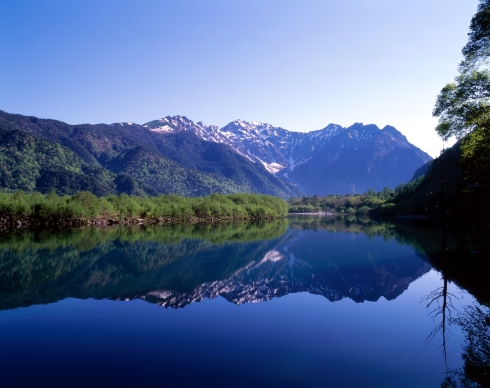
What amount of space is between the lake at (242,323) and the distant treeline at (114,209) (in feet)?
175

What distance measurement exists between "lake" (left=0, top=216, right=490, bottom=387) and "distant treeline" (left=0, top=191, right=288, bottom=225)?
175 ft

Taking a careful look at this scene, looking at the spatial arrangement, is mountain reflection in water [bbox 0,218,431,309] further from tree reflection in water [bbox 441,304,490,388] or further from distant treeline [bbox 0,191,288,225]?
distant treeline [bbox 0,191,288,225]

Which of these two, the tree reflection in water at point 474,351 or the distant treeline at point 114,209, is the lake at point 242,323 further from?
the distant treeline at point 114,209

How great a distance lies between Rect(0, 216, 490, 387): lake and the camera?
35.0 feet

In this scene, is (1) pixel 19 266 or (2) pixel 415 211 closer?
(1) pixel 19 266

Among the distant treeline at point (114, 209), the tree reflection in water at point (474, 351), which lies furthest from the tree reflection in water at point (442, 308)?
the distant treeline at point (114, 209)

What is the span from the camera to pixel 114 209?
95.8 metres

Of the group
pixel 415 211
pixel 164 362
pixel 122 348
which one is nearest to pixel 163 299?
pixel 122 348

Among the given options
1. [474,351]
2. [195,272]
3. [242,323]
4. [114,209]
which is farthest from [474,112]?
[114,209]

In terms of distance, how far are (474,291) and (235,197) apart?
12246 cm

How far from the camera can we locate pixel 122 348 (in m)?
12.9

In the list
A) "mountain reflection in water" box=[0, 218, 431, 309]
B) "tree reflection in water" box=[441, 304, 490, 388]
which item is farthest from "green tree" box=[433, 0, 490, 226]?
"mountain reflection in water" box=[0, 218, 431, 309]

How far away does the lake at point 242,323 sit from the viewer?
10664 millimetres

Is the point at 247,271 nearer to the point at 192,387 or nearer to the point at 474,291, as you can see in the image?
the point at 474,291
